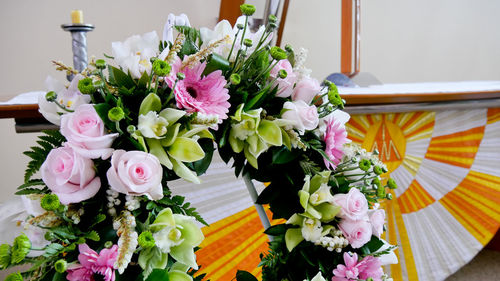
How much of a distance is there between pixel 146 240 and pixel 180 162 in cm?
13

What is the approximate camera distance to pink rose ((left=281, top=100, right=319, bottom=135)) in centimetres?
74

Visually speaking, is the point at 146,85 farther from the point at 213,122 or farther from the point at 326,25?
the point at 326,25

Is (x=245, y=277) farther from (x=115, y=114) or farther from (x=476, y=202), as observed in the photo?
→ (x=476, y=202)

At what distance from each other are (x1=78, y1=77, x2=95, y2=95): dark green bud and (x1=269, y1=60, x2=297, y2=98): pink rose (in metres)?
0.30

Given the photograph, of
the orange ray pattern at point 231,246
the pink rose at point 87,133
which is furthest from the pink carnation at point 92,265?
the orange ray pattern at point 231,246

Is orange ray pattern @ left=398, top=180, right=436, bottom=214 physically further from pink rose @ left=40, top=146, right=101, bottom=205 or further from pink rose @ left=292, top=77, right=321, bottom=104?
pink rose @ left=40, top=146, right=101, bottom=205

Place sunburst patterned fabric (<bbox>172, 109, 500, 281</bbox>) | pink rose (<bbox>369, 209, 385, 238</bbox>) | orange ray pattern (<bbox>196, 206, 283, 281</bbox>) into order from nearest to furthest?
pink rose (<bbox>369, 209, 385, 238</bbox>)
orange ray pattern (<bbox>196, 206, 283, 281</bbox>)
sunburst patterned fabric (<bbox>172, 109, 500, 281</bbox>)

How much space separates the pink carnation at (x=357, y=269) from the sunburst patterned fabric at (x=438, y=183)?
1107 mm

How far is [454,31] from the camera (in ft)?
13.2

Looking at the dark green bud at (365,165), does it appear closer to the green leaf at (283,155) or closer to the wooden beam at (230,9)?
the green leaf at (283,155)

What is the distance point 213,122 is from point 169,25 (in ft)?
0.66

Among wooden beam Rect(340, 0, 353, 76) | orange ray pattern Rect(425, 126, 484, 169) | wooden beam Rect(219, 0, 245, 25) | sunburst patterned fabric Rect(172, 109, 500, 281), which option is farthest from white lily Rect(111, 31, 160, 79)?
wooden beam Rect(219, 0, 245, 25)

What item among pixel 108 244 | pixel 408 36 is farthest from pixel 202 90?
pixel 408 36

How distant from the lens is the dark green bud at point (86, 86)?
0.60m
